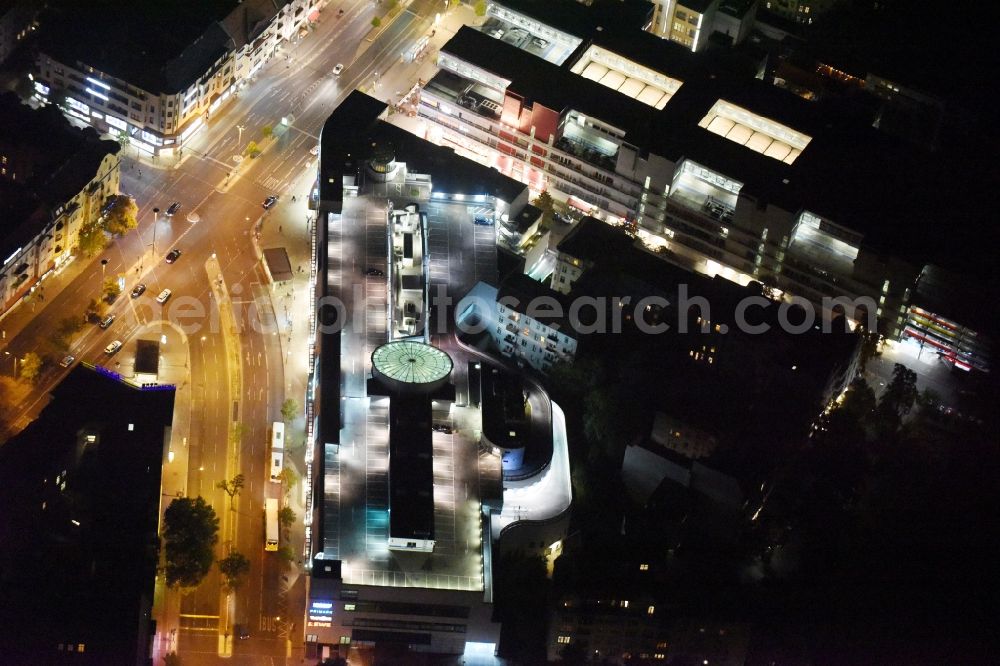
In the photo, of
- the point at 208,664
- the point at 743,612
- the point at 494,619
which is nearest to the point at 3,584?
the point at 208,664

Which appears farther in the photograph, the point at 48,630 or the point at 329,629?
the point at 329,629

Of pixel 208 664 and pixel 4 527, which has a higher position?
pixel 4 527

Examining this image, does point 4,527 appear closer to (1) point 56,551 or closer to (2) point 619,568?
(1) point 56,551

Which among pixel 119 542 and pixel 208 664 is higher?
pixel 119 542

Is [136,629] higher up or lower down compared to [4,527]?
lower down

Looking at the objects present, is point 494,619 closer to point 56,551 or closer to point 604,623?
point 604,623

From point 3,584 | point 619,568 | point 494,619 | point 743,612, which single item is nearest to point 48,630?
point 3,584

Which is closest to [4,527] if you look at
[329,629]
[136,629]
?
[136,629]

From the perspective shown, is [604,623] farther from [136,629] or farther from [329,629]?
[136,629]
